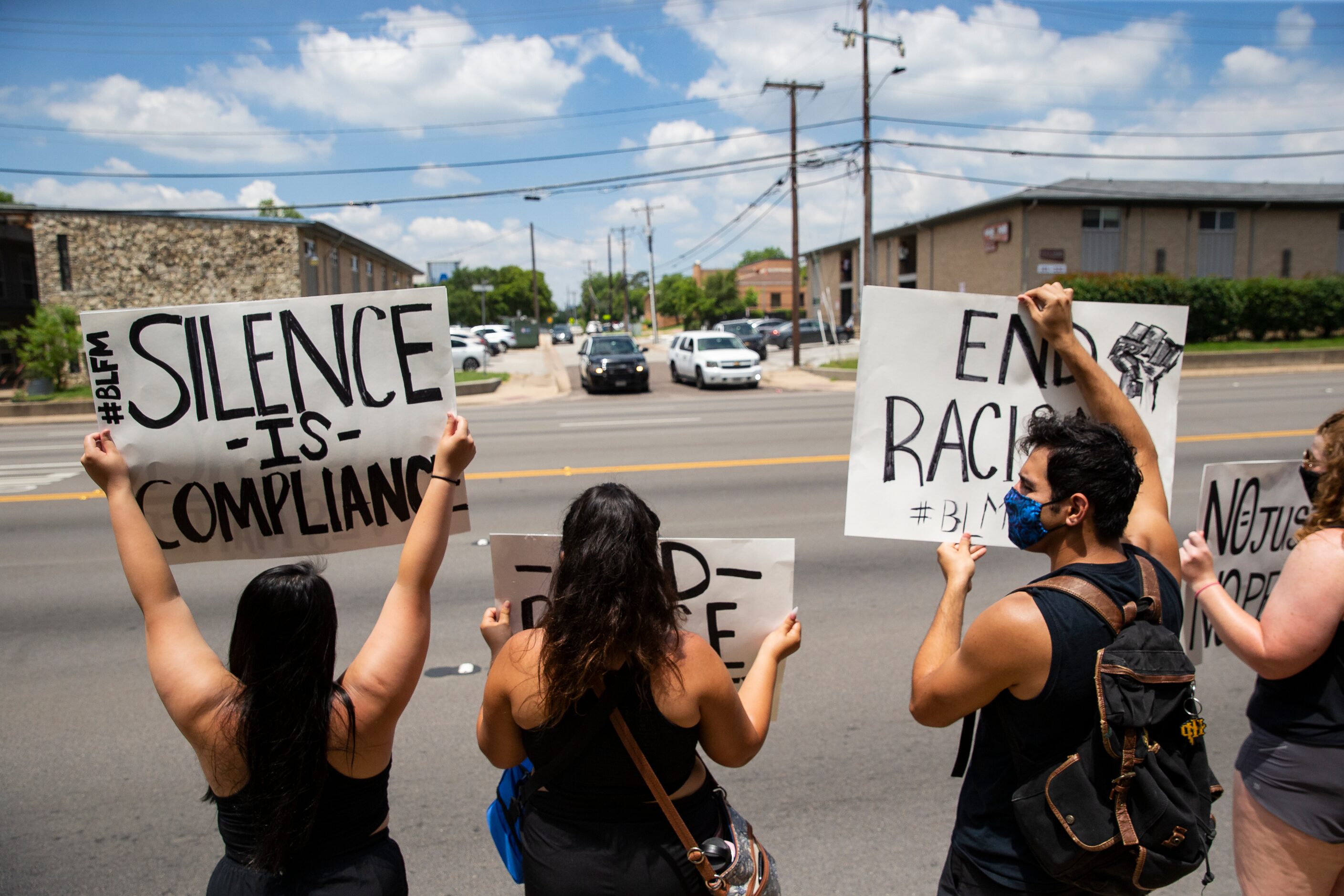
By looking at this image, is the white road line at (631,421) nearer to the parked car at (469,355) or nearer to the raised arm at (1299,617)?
the raised arm at (1299,617)

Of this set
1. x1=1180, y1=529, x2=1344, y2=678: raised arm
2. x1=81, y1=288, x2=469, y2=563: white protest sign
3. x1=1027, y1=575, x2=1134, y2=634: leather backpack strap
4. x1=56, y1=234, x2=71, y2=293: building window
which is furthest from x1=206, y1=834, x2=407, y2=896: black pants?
x1=56, y1=234, x2=71, y2=293: building window

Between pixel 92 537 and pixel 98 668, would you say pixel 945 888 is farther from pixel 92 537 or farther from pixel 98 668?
pixel 92 537

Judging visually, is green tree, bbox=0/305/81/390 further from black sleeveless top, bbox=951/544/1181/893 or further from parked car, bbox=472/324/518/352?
black sleeveless top, bbox=951/544/1181/893

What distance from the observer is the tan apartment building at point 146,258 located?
2823 cm

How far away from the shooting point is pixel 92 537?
7.76m

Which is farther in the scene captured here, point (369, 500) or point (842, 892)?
point (842, 892)

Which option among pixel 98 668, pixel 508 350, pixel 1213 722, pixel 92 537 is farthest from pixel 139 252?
pixel 1213 722

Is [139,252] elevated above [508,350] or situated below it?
above

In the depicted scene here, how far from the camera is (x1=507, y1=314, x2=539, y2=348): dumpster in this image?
5072cm

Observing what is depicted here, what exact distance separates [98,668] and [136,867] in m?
2.14

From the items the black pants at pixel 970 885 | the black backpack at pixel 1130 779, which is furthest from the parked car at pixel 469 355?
the black backpack at pixel 1130 779

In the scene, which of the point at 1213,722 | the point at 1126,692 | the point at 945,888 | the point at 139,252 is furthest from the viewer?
the point at 139,252

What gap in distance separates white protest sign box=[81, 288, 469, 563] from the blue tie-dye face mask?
4.83 ft

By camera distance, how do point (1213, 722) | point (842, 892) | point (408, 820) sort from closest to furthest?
point (842, 892)
point (408, 820)
point (1213, 722)
